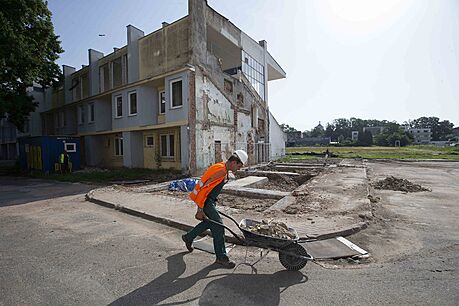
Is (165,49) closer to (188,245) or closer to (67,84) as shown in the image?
(188,245)

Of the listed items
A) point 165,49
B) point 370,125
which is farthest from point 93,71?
point 370,125

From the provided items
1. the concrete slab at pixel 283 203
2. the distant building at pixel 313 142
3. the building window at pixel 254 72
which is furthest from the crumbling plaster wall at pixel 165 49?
the distant building at pixel 313 142

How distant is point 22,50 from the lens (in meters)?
14.9

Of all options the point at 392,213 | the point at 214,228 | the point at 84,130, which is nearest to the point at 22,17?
the point at 84,130

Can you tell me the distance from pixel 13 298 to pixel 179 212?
384 cm

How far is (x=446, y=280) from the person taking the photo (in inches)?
128

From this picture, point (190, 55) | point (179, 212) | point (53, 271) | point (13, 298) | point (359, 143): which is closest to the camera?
point (13, 298)

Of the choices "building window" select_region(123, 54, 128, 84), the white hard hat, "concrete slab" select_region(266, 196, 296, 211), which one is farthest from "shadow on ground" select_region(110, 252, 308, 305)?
"building window" select_region(123, 54, 128, 84)

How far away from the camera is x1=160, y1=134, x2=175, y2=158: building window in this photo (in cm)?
1680

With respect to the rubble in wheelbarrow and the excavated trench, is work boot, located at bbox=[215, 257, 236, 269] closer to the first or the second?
the rubble in wheelbarrow

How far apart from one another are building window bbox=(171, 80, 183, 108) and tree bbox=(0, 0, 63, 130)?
903cm

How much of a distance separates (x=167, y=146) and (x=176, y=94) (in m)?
3.68

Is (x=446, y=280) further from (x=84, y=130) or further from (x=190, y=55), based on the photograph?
(x=84, y=130)

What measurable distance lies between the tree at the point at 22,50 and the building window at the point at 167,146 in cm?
946
